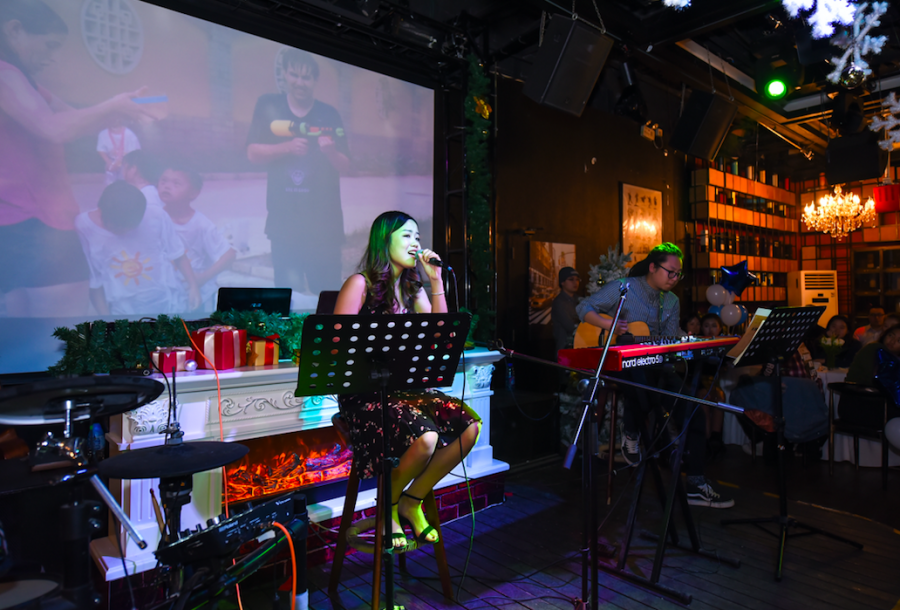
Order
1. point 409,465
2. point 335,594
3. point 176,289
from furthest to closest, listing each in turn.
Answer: point 176,289, point 335,594, point 409,465

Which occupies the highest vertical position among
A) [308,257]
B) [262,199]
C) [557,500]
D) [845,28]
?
[845,28]

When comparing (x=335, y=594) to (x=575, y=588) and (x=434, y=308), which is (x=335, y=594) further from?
(x=434, y=308)

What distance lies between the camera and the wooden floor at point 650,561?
2.68 metres

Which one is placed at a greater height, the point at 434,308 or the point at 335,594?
the point at 434,308

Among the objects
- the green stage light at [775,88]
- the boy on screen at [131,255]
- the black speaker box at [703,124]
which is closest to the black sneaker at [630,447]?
the boy on screen at [131,255]

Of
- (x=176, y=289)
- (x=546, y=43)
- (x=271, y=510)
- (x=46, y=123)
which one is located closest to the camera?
(x=271, y=510)

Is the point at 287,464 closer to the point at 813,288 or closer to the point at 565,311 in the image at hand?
the point at 565,311

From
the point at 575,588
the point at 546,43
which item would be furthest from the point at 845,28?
the point at 575,588

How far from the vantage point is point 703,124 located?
22.2 ft

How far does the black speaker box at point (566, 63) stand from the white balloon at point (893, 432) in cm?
373

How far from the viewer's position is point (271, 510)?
2.07 m

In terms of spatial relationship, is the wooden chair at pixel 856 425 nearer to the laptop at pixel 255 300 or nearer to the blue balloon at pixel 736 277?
the blue balloon at pixel 736 277

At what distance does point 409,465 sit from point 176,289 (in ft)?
9.49

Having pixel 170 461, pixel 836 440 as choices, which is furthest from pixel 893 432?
pixel 170 461
